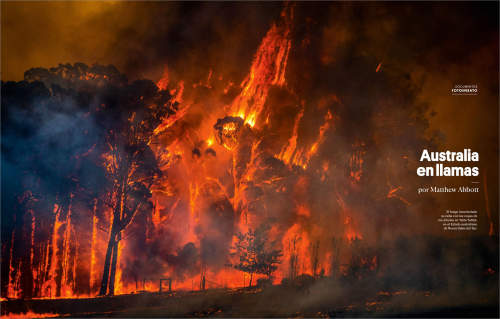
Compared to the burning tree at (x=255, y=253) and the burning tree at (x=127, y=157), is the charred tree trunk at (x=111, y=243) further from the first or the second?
the burning tree at (x=255, y=253)

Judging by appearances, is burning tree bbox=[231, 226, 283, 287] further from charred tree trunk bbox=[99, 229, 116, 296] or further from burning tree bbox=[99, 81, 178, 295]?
charred tree trunk bbox=[99, 229, 116, 296]

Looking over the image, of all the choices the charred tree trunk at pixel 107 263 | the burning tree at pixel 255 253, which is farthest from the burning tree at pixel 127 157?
A: the burning tree at pixel 255 253

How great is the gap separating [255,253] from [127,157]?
3915 millimetres

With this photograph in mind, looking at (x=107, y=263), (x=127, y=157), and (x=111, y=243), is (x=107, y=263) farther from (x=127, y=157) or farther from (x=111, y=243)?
(x=127, y=157)

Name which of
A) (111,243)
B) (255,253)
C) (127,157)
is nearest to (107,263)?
(111,243)

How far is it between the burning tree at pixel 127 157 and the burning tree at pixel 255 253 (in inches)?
100.0

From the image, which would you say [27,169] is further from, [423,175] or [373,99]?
[423,175]

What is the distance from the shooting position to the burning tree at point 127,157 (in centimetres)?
888

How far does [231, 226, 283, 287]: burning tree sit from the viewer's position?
32.2 ft

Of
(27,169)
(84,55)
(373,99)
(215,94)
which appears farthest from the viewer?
(373,99)

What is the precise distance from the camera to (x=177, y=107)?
971cm

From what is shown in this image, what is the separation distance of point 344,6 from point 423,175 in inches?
196

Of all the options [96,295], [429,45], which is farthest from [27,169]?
[429,45]

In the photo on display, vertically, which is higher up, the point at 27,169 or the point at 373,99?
the point at 373,99
